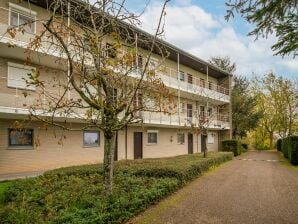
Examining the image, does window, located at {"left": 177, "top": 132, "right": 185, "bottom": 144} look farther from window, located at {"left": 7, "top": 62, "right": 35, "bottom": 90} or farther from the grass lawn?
window, located at {"left": 7, "top": 62, "right": 35, "bottom": 90}

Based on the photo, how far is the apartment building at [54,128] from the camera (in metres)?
14.9

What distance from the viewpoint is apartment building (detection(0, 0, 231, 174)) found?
1492 cm

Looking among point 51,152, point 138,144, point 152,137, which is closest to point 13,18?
point 51,152

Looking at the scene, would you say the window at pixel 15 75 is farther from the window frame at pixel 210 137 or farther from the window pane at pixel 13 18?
the window frame at pixel 210 137

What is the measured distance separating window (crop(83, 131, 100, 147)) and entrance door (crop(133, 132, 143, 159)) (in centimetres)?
381

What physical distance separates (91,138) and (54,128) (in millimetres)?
3926

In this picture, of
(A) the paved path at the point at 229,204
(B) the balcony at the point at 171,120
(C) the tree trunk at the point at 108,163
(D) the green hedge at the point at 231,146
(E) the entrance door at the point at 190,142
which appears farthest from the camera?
(E) the entrance door at the point at 190,142

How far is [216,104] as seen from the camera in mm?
36875

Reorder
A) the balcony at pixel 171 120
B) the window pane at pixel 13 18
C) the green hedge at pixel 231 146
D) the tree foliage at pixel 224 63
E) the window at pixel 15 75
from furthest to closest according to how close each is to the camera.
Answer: the tree foliage at pixel 224 63
the green hedge at pixel 231 146
the balcony at pixel 171 120
the window pane at pixel 13 18
the window at pixel 15 75

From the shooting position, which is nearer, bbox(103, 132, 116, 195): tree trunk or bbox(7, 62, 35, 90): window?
bbox(103, 132, 116, 195): tree trunk

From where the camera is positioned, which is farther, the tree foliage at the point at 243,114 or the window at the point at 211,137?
the tree foliage at the point at 243,114

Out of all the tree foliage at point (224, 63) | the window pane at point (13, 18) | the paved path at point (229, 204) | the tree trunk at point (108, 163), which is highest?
the tree foliage at point (224, 63)

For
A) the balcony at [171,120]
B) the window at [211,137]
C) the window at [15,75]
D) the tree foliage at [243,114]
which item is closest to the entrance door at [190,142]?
the balcony at [171,120]

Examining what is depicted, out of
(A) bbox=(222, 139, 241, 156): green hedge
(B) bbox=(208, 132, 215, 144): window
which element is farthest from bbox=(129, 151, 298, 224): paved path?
(B) bbox=(208, 132, 215, 144): window
